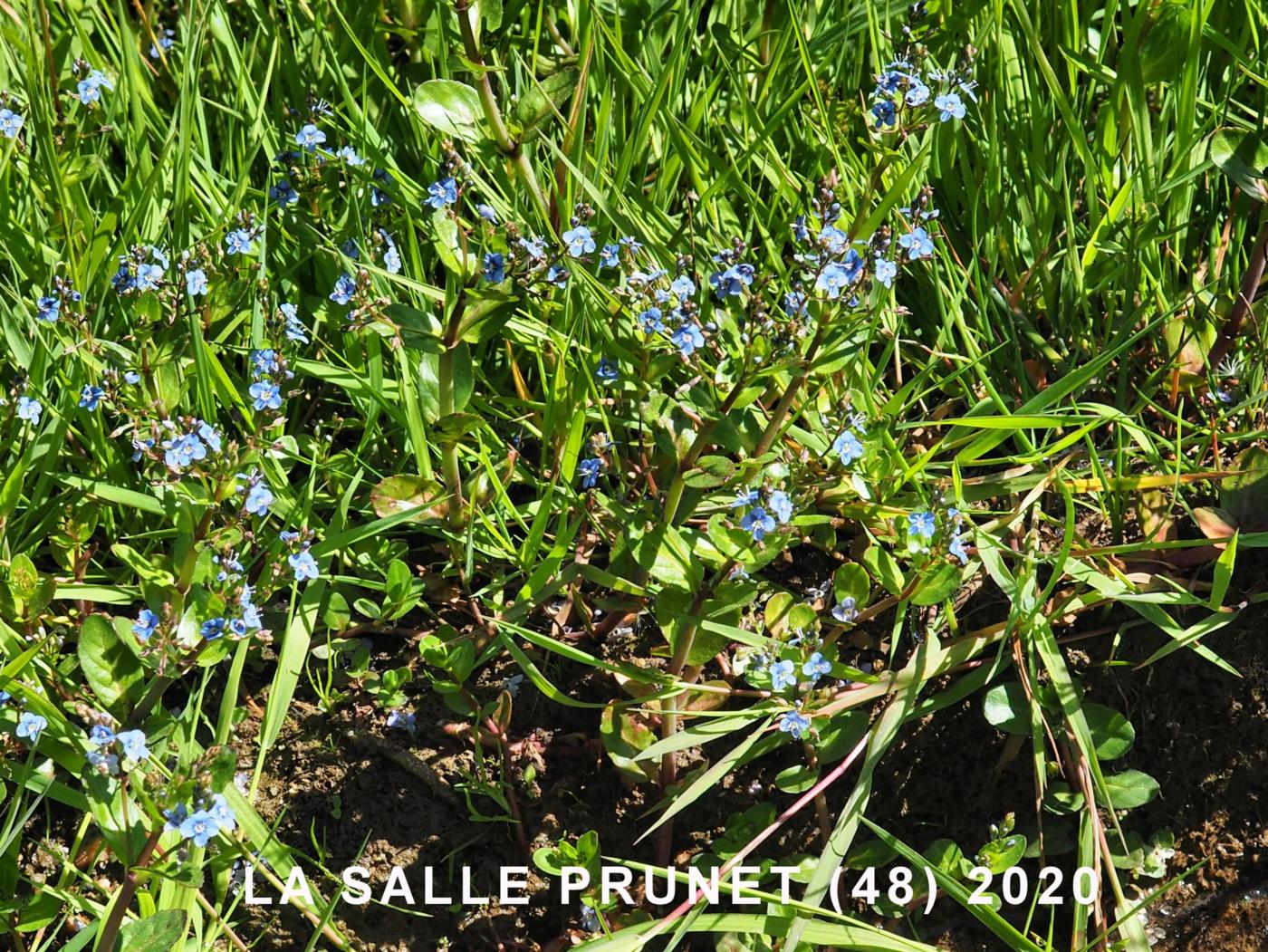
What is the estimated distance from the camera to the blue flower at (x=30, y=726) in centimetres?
211

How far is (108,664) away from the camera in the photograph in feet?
7.41

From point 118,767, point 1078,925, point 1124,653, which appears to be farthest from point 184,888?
point 1124,653

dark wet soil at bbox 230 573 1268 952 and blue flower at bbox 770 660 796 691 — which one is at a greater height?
blue flower at bbox 770 660 796 691

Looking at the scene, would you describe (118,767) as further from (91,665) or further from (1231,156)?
(1231,156)

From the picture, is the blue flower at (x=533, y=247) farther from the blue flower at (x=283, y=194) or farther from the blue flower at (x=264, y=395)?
the blue flower at (x=283, y=194)

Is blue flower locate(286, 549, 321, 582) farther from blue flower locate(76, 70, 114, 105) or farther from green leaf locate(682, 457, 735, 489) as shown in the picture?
blue flower locate(76, 70, 114, 105)

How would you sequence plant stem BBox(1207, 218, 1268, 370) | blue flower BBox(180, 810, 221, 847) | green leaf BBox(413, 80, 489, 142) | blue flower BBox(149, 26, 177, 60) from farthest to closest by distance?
blue flower BBox(149, 26, 177, 60)
plant stem BBox(1207, 218, 1268, 370)
green leaf BBox(413, 80, 489, 142)
blue flower BBox(180, 810, 221, 847)

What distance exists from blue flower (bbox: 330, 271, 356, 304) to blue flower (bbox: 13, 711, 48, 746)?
0.87 m

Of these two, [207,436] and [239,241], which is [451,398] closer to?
[207,436]

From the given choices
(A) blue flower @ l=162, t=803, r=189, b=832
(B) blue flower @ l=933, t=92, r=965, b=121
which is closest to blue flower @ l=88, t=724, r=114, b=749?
(A) blue flower @ l=162, t=803, r=189, b=832

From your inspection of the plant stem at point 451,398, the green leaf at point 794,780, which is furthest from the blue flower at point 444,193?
the green leaf at point 794,780

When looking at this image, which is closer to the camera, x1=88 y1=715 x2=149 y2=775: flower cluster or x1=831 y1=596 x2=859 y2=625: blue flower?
x1=88 y1=715 x2=149 y2=775: flower cluster

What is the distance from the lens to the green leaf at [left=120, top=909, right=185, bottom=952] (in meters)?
2.07

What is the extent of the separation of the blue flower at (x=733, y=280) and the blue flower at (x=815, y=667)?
0.63 metres
